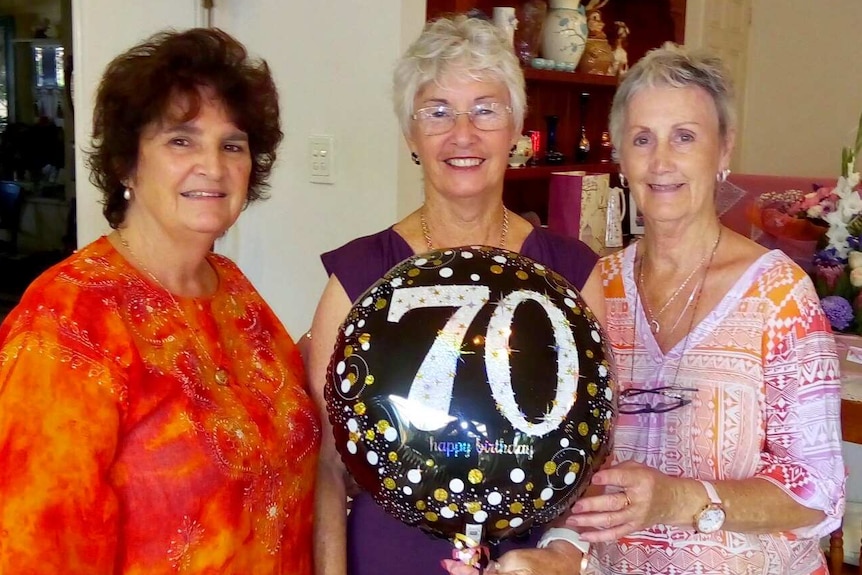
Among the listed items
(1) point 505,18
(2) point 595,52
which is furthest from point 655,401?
(2) point 595,52

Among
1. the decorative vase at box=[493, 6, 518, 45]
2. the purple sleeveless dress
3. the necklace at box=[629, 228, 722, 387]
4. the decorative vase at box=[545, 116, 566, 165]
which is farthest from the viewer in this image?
the decorative vase at box=[545, 116, 566, 165]

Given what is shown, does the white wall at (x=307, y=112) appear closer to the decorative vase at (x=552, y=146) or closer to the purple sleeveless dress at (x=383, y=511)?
the decorative vase at (x=552, y=146)

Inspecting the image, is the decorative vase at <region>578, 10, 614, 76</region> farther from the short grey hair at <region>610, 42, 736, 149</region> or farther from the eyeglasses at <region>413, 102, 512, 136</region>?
the eyeglasses at <region>413, 102, 512, 136</region>

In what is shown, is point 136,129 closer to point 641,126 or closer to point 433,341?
point 433,341

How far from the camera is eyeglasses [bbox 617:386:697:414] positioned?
120 cm

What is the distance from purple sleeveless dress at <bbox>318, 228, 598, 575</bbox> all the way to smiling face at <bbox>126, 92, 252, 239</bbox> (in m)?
0.19

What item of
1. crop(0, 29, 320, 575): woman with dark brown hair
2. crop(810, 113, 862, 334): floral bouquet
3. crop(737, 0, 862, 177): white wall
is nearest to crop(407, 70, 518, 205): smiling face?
crop(0, 29, 320, 575): woman with dark brown hair

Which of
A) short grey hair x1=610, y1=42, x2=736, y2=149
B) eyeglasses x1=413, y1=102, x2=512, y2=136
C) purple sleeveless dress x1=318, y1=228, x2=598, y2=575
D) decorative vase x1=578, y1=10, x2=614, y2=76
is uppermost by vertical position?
decorative vase x1=578, y1=10, x2=614, y2=76

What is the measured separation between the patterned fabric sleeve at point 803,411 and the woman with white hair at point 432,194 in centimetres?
28

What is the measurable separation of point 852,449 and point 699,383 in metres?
1.51

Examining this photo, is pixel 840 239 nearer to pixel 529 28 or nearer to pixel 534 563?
pixel 529 28

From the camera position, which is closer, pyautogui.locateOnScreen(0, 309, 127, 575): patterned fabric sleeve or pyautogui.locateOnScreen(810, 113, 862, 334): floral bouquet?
pyautogui.locateOnScreen(0, 309, 127, 575): patterned fabric sleeve

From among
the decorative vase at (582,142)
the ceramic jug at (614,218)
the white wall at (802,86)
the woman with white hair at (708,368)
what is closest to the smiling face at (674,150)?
the woman with white hair at (708,368)

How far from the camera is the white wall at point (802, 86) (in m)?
4.10
